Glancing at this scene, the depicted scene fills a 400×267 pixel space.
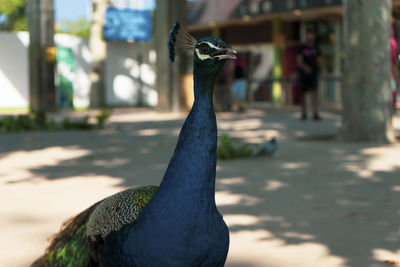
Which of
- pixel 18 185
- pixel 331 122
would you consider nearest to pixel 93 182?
pixel 18 185

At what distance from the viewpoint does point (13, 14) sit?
150ft

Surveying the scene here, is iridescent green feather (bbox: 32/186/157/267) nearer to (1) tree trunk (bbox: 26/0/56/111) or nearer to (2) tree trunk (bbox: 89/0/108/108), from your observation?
(1) tree trunk (bbox: 26/0/56/111)

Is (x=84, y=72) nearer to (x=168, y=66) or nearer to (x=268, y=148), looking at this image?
(x=168, y=66)

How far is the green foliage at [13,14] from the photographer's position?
44625 mm

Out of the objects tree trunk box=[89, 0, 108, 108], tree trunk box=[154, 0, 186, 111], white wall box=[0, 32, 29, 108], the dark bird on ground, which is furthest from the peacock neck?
tree trunk box=[89, 0, 108, 108]

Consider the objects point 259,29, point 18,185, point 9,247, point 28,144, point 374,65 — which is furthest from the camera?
point 259,29

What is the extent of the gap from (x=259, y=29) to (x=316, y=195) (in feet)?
67.5

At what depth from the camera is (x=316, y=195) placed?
5961 mm

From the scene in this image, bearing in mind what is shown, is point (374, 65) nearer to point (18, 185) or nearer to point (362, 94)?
point (362, 94)

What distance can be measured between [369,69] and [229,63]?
1119 cm

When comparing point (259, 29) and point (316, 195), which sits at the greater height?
point (259, 29)

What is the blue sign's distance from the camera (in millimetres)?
26109

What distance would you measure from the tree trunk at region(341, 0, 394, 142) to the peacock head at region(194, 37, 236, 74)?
25.9 ft

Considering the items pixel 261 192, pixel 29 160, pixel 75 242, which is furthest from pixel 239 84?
pixel 75 242
